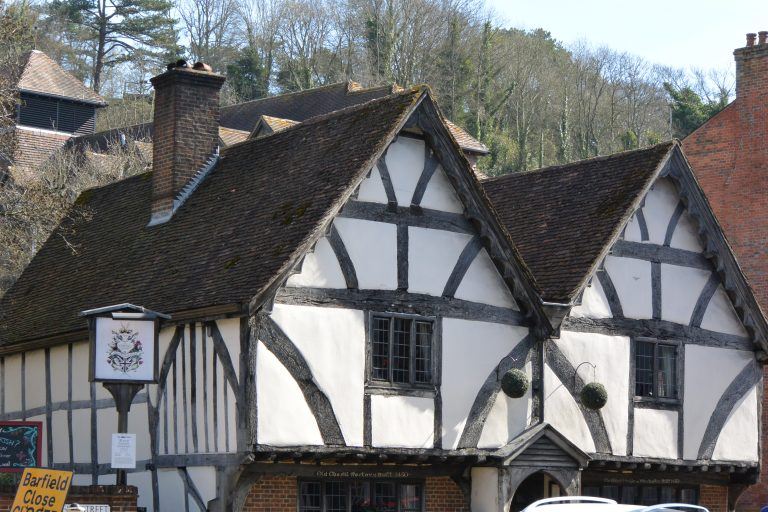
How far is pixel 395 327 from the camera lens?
19625mm

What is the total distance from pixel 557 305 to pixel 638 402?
8.27ft

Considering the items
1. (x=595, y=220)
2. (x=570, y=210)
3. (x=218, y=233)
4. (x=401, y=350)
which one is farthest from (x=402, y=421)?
(x=570, y=210)

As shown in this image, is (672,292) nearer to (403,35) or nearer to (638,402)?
(638,402)

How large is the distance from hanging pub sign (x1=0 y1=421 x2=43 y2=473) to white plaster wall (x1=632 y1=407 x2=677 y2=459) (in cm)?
924

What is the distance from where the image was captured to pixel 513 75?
5884 centimetres

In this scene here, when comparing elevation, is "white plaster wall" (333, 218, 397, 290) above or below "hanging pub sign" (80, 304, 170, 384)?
above

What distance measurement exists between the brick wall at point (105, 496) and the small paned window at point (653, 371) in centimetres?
901

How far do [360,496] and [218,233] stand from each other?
455cm

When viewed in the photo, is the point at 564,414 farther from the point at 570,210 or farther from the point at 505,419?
the point at 570,210

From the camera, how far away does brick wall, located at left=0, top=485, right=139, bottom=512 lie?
16703 millimetres

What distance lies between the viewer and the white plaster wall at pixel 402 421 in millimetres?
19078

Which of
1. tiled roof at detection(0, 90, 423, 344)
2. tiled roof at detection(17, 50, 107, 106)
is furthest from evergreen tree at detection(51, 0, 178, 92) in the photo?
tiled roof at detection(0, 90, 423, 344)

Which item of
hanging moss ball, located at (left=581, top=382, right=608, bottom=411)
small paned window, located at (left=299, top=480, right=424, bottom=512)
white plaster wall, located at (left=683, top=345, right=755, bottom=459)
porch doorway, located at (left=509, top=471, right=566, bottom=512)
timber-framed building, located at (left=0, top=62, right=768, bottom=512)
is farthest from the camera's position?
white plaster wall, located at (left=683, top=345, right=755, bottom=459)

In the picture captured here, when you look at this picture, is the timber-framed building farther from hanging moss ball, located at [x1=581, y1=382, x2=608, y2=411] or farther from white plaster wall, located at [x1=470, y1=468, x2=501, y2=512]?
hanging moss ball, located at [x1=581, y1=382, x2=608, y2=411]
